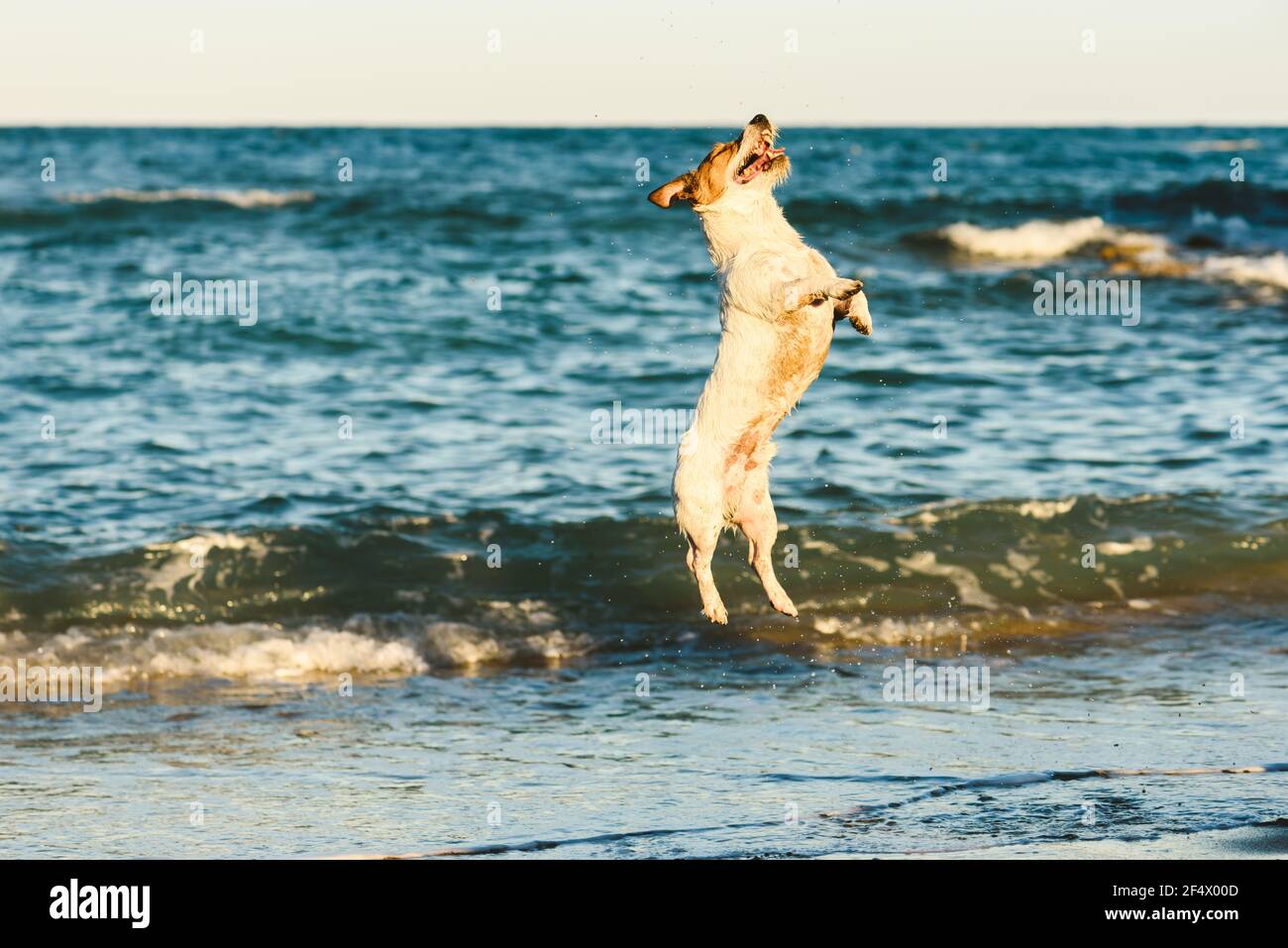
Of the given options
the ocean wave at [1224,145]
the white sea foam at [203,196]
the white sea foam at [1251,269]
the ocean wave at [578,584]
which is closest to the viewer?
the ocean wave at [578,584]

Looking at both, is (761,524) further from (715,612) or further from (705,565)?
(715,612)

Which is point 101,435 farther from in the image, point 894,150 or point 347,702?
point 894,150

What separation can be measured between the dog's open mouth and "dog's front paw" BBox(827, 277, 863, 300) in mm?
667

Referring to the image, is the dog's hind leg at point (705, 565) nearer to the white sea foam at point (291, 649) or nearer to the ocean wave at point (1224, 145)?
the white sea foam at point (291, 649)

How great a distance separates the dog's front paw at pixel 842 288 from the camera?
6.11m

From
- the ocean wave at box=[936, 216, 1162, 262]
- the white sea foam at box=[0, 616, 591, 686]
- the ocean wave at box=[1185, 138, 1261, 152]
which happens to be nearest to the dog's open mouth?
the white sea foam at box=[0, 616, 591, 686]

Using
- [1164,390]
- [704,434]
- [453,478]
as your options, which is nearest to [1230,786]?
[704,434]

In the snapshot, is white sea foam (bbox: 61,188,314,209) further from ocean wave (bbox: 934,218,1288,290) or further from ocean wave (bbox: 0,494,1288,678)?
ocean wave (bbox: 0,494,1288,678)

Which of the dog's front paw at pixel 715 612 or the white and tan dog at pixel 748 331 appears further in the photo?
the dog's front paw at pixel 715 612

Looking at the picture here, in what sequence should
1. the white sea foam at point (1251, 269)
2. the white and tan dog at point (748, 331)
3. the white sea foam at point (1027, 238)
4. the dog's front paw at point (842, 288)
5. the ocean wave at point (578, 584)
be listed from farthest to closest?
the white sea foam at point (1027, 238) → the white sea foam at point (1251, 269) → the ocean wave at point (578, 584) → the white and tan dog at point (748, 331) → the dog's front paw at point (842, 288)

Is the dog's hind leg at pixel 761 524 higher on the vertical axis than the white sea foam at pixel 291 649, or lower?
higher

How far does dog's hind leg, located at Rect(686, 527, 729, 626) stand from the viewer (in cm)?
700

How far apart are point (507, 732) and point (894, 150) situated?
45.9 metres

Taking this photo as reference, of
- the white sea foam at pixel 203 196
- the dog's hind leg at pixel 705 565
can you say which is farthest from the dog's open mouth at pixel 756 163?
the white sea foam at pixel 203 196
